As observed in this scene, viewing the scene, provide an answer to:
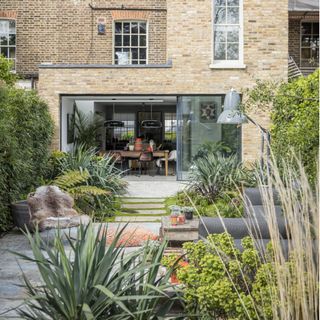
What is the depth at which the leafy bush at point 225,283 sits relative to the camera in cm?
381

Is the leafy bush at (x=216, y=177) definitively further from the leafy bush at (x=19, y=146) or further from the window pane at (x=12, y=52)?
the window pane at (x=12, y=52)

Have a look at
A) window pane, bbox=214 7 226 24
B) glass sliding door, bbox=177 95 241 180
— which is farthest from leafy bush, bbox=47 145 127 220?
window pane, bbox=214 7 226 24

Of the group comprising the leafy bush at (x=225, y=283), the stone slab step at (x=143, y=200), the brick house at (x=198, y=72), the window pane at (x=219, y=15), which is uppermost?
the window pane at (x=219, y=15)

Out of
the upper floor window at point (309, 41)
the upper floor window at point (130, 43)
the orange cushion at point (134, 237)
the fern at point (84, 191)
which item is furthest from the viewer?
the upper floor window at point (309, 41)

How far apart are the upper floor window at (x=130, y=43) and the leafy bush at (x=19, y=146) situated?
6.58 meters

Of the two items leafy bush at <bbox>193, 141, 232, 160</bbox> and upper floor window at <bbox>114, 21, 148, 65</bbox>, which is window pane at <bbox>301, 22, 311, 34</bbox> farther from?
leafy bush at <bbox>193, 141, 232, 160</bbox>

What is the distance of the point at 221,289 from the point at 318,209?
3.37 ft

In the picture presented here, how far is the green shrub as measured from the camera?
5.64 metres

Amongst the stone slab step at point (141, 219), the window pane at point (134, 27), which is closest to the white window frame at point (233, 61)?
the window pane at point (134, 27)

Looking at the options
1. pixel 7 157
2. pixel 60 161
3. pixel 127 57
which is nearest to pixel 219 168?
pixel 60 161

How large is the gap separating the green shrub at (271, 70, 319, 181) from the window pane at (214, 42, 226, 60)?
998 centimetres

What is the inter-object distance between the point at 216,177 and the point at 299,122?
275 inches

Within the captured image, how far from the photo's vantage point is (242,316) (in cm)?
389

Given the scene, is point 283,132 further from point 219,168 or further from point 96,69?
point 96,69
